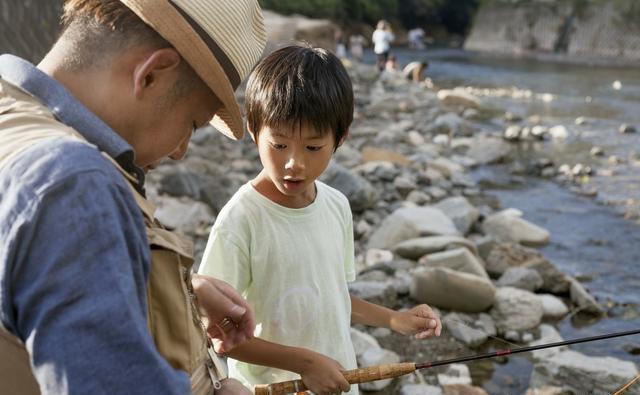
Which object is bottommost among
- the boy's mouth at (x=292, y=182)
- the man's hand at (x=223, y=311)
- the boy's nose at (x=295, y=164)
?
the man's hand at (x=223, y=311)

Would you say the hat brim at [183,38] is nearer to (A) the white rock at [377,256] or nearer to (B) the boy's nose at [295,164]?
(B) the boy's nose at [295,164]

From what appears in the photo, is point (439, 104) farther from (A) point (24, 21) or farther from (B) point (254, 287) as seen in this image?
(B) point (254, 287)

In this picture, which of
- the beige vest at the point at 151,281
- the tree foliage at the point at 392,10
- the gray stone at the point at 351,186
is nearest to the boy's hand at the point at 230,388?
the beige vest at the point at 151,281

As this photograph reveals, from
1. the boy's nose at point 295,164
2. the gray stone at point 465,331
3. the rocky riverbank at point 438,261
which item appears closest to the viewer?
the boy's nose at point 295,164

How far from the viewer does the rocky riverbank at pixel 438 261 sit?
352 centimetres

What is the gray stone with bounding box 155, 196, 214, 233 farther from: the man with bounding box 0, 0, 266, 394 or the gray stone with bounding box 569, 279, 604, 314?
the man with bounding box 0, 0, 266, 394

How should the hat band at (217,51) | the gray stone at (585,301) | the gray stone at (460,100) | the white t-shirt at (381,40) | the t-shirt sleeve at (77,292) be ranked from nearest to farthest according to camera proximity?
1. the t-shirt sleeve at (77,292)
2. the hat band at (217,51)
3. the gray stone at (585,301)
4. the gray stone at (460,100)
5. the white t-shirt at (381,40)

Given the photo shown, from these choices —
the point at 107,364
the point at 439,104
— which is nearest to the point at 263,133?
the point at 107,364

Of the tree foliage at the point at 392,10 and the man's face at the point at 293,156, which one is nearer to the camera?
the man's face at the point at 293,156

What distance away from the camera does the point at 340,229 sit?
2.11 meters

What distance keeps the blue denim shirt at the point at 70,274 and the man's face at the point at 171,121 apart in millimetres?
237

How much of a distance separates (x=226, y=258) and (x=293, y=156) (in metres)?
0.34

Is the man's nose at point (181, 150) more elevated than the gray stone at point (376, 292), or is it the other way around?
the man's nose at point (181, 150)

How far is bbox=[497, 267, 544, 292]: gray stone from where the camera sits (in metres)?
4.76
